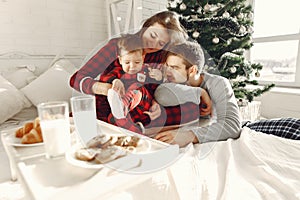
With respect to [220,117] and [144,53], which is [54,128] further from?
[220,117]

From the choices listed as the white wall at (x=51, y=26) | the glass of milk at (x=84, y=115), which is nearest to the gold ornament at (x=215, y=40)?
the glass of milk at (x=84, y=115)

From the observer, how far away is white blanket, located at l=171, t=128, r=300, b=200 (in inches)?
22.2

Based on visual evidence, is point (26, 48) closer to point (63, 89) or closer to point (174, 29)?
point (63, 89)

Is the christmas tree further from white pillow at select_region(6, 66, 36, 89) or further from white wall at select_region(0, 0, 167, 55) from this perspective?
white pillow at select_region(6, 66, 36, 89)

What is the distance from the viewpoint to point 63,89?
1.55 m

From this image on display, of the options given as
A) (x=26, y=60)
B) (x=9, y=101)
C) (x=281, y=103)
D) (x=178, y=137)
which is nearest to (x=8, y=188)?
(x=178, y=137)

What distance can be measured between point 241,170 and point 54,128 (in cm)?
60

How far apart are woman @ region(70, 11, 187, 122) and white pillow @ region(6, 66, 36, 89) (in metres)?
0.74

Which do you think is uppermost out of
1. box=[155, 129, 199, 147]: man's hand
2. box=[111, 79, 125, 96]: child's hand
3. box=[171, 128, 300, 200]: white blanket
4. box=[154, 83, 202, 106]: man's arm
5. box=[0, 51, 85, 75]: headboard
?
box=[0, 51, 85, 75]: headboard

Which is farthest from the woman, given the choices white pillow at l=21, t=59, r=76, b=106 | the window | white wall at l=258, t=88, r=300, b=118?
the window

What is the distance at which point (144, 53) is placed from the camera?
875mm

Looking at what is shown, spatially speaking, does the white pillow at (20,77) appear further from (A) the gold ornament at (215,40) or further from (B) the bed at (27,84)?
(A) the gold ornament at (215,40)

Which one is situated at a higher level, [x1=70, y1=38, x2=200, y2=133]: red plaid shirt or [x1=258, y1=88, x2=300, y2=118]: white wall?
[x1=70, y1=38, x2=200, y2=133]: red plaid shirt

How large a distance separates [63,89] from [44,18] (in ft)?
2.58
